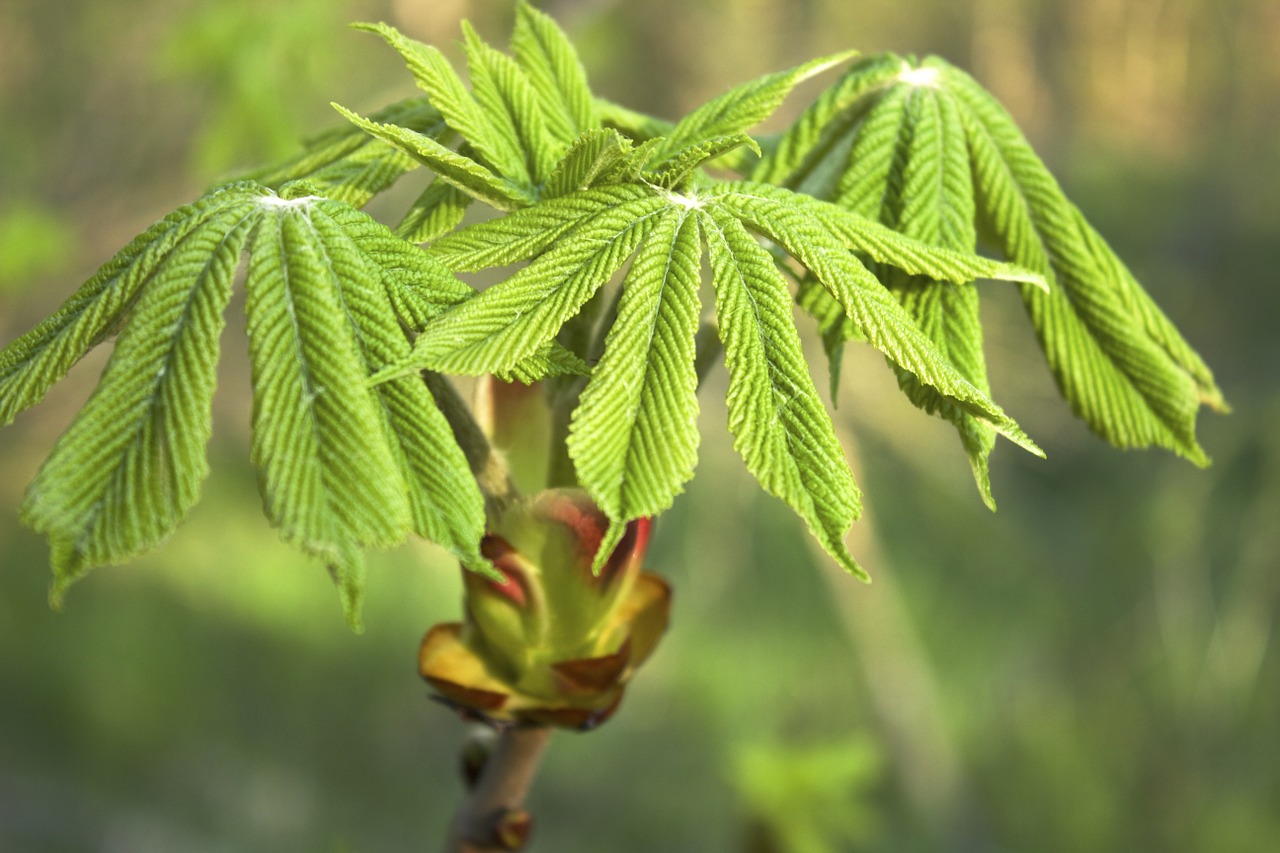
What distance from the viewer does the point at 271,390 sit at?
44cm

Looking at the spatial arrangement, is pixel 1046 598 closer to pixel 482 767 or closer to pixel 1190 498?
pixel 1190 498

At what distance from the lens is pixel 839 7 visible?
342 centimetres

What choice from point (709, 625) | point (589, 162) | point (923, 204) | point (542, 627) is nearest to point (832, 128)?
point (923, 204)

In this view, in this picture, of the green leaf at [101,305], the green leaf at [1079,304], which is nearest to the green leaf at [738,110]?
the green leaf at [1079,304]

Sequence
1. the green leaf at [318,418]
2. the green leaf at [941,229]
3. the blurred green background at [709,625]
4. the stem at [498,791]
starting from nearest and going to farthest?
the green leaf at [318,418] → the green leaf at [941,229] → the stem at [498,791] → the blurred green background at [709,625]

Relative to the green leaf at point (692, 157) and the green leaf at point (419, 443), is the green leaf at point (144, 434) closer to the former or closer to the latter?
the green leaf at point (419, 443)

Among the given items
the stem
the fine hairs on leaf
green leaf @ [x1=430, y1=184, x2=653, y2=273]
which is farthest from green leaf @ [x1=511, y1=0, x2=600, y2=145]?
the stem

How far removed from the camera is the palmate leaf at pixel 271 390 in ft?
1.37

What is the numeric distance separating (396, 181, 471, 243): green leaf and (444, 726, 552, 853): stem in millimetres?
271

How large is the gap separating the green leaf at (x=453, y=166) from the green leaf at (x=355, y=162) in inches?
1.7

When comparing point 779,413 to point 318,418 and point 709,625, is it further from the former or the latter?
point 709,625

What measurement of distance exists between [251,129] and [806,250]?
119 cm

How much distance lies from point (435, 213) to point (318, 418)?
0.49 ft

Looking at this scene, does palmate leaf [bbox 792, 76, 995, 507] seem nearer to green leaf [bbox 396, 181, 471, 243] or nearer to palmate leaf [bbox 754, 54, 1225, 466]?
palmate leaf [bbox 754, 54, 1225, 466]
